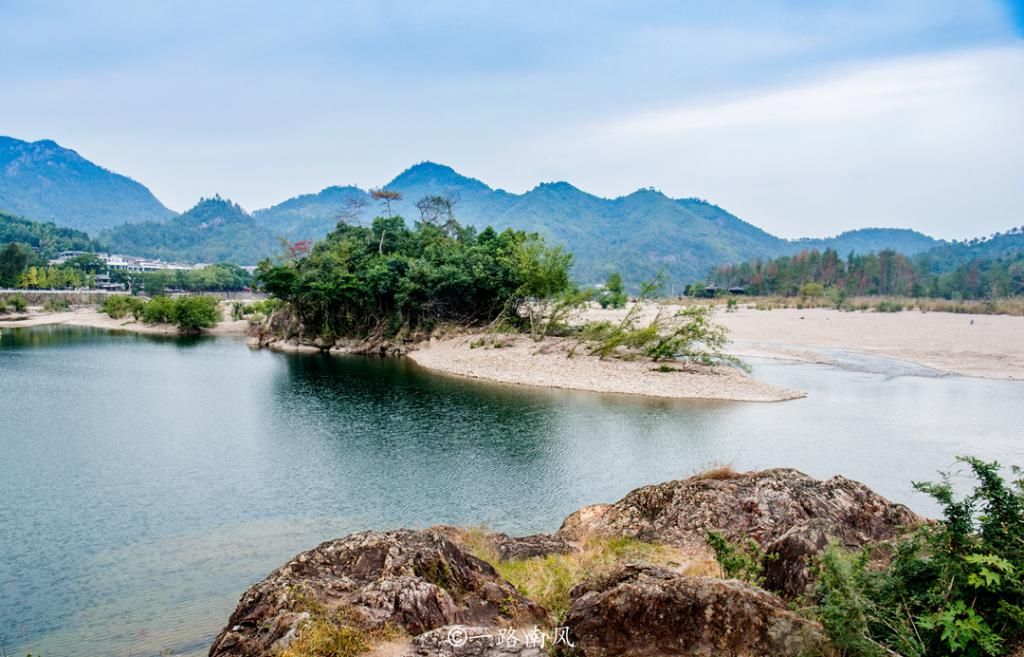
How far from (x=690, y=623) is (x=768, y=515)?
4847mm

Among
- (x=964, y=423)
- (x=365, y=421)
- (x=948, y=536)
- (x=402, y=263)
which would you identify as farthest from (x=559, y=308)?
(x=948, y=536)

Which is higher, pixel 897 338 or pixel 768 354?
pixel 897 338

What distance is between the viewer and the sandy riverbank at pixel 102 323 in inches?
2741

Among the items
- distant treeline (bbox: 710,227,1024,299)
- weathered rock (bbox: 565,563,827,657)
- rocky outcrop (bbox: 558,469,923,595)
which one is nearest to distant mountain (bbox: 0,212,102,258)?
distant treeline (bbox: 710,227,1024,299)

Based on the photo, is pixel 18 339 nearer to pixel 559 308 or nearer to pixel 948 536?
pixel 559 308

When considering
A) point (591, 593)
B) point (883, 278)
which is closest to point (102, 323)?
point (591, 593)

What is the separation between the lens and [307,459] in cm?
2064

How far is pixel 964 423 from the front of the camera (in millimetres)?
24938

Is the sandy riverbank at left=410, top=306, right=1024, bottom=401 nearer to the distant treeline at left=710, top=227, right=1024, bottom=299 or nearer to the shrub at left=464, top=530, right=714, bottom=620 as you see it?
the shrub at left=464, top=530, right=714, bottom=620

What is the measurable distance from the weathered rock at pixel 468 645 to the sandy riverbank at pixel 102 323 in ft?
223

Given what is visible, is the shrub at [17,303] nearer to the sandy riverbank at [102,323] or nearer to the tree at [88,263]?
the sandy riverbank at [102,323]

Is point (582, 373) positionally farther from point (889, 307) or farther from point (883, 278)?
point (883, 278)

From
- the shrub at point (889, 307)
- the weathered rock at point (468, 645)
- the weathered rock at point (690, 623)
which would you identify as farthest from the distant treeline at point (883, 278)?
the weathered rock at point (468, 645)

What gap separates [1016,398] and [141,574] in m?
35.2
